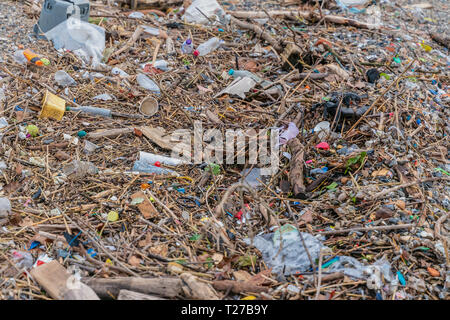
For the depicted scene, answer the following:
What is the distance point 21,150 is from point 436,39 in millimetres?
5400

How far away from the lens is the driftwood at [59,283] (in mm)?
2170

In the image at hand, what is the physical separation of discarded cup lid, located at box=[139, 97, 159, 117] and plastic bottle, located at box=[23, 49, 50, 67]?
4.09 feet

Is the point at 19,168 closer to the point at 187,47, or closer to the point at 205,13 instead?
the point at 187,47

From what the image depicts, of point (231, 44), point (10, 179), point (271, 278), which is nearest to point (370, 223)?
point (271, 278)

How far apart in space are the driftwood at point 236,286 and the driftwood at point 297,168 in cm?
95

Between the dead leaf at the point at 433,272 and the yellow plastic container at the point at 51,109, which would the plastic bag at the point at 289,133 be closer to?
the dead leaf at the point at 433,272

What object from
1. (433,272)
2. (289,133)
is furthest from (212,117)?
(433,272)

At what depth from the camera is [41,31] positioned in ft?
16.0

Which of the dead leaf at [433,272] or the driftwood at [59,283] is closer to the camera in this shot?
the driftwood at [59,283]

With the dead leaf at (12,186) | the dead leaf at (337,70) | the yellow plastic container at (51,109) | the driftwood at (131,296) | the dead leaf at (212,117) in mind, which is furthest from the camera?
the dead leaf at (337,70)

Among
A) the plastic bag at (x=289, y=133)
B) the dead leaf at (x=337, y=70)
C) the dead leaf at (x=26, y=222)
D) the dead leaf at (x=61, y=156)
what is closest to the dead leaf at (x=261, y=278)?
the plastic bag at (x=289, y=133)

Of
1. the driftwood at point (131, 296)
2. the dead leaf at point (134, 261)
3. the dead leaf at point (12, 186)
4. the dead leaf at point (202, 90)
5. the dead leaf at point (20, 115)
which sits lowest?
the dead leaf at point (202, 90)

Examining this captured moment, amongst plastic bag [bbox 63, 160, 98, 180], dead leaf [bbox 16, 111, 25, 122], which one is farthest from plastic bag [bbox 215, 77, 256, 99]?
dead leaf [bbox 16, 111, 25, 122]

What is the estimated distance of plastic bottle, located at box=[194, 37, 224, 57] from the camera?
495 centimetres
